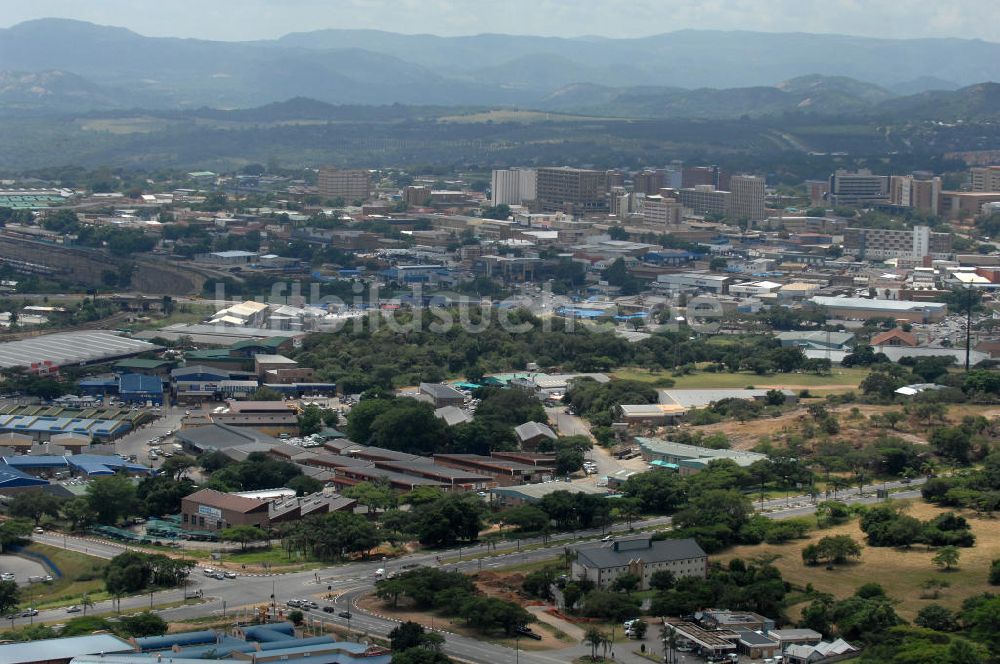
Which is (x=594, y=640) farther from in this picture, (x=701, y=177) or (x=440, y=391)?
(x=701, y=177)

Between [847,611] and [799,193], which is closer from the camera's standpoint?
[847,611]

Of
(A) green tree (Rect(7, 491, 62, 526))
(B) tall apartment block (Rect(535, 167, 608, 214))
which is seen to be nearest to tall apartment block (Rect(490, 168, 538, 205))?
(B) tall apartment block (Rect(535, 167, 608, 214))

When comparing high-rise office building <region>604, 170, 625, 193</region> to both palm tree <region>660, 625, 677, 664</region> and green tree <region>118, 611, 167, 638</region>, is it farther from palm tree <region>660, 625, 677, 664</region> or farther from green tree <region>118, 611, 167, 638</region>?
green tree <region>118, 611, 167, 638</region>

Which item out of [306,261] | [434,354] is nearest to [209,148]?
[306,261]

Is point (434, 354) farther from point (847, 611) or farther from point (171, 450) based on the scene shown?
point (847, 611)

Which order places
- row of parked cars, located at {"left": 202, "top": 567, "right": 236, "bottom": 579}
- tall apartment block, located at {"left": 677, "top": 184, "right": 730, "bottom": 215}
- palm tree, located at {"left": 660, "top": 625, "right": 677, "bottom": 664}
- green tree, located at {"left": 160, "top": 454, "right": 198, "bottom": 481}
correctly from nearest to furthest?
palm tree, located at {"left": 660, "top": 625, "right": 677, "bottom": 664}, row of parked cars, located at {"left": 202, "top": 567, "right": 236, "bottom": 579}, green tree, located at {"left": 160, "top": 454, "right": 198, "bottom": 481}, tall apartment block, located at {"left": 677, "top": 184, "right": 730, "bottom": 215}
